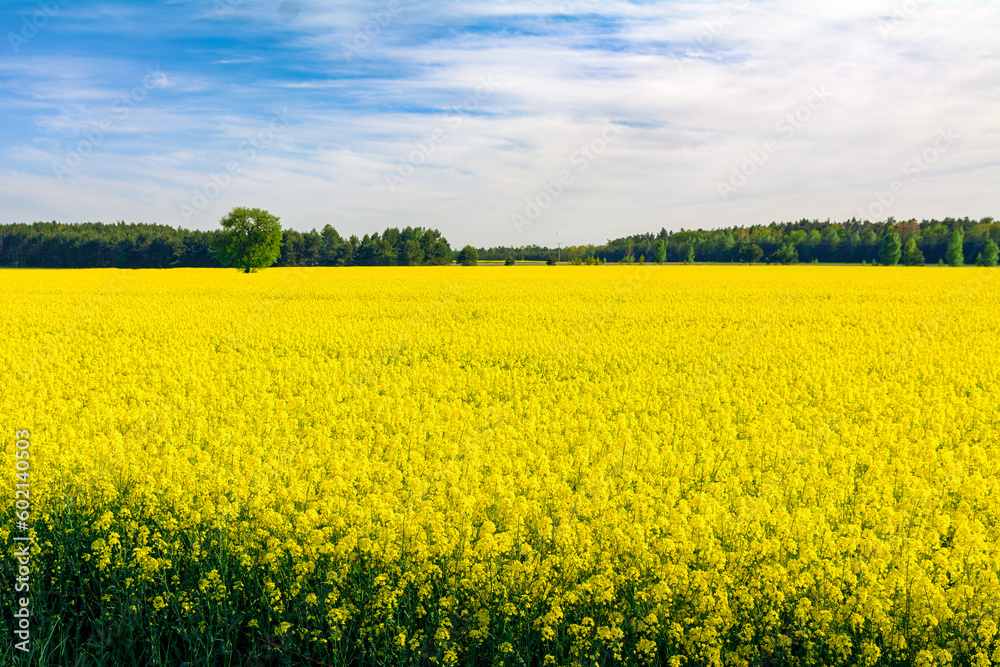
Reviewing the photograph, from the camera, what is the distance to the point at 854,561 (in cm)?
480

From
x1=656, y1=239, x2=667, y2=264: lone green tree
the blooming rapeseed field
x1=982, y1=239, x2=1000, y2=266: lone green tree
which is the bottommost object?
the blooming rapeseed field

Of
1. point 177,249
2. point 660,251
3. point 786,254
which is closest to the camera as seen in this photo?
point 177,249

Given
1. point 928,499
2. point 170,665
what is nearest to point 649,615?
point 170,665

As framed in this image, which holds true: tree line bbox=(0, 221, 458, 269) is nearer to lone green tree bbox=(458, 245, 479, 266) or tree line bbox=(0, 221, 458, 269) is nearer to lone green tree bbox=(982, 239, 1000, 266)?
lone green tree bbox=(458, 245, 479, 266)

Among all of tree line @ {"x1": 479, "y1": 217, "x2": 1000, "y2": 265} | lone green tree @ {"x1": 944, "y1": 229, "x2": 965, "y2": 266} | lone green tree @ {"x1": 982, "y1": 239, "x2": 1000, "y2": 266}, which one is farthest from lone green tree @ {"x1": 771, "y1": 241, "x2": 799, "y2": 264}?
lone green tree @ {"x1": 982, "y1": 239, "x2": 1000, "y2": 266}

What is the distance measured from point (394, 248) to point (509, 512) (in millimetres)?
101760

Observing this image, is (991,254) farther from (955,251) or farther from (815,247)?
(815,247)

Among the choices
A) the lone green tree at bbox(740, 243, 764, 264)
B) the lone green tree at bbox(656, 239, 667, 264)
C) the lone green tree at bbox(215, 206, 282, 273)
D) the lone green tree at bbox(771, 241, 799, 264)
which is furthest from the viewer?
the lone green tree at bbox(656, 239, 667, 264)

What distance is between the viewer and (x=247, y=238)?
64562mm

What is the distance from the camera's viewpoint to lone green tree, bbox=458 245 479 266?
333 feet

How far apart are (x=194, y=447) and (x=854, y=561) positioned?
7688 mm

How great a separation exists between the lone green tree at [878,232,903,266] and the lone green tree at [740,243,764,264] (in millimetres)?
19886

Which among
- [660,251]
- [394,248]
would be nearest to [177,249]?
[394,248]

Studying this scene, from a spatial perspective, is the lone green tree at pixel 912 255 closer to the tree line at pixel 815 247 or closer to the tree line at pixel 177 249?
the tree line at pixel 815 247
